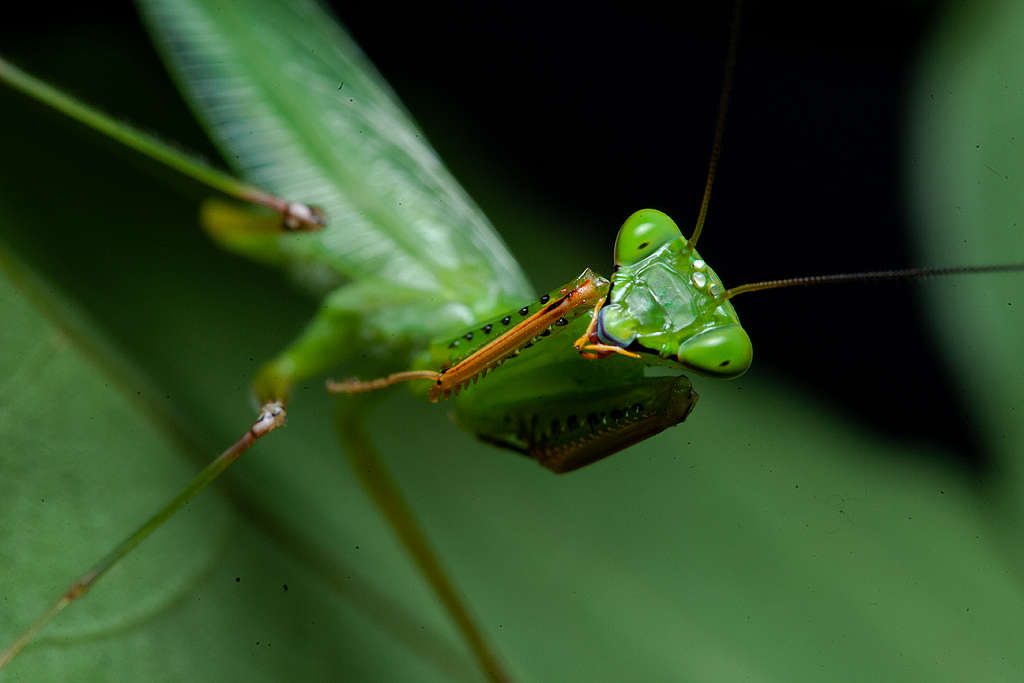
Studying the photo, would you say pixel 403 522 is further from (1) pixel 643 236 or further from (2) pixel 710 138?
(2) pixel 710 138

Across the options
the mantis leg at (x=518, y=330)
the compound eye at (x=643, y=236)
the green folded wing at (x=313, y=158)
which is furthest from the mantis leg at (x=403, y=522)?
the compound eye at (x=643, y=236)

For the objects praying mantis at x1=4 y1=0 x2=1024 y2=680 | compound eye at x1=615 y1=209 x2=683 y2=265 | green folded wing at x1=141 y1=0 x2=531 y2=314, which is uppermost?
green folded wing at x1=141 y1=0 x2=531 y2=314

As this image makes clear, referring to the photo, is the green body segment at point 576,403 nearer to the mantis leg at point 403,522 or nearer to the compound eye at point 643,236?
the compound eye at point 643,236

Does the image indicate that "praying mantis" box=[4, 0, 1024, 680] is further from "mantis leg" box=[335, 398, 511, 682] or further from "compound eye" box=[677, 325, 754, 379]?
"compound eye" box=[677, 325, 754, 379]

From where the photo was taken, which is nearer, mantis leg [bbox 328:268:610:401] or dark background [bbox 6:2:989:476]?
mantis leg [bbox 328:268:610:401]

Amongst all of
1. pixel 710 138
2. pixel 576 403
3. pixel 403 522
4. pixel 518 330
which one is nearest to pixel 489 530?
pixel 403 522

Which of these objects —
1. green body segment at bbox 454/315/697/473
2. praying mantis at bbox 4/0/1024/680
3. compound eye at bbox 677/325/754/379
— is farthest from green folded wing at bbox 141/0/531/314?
compound eye at bbox 677/325/754/379
